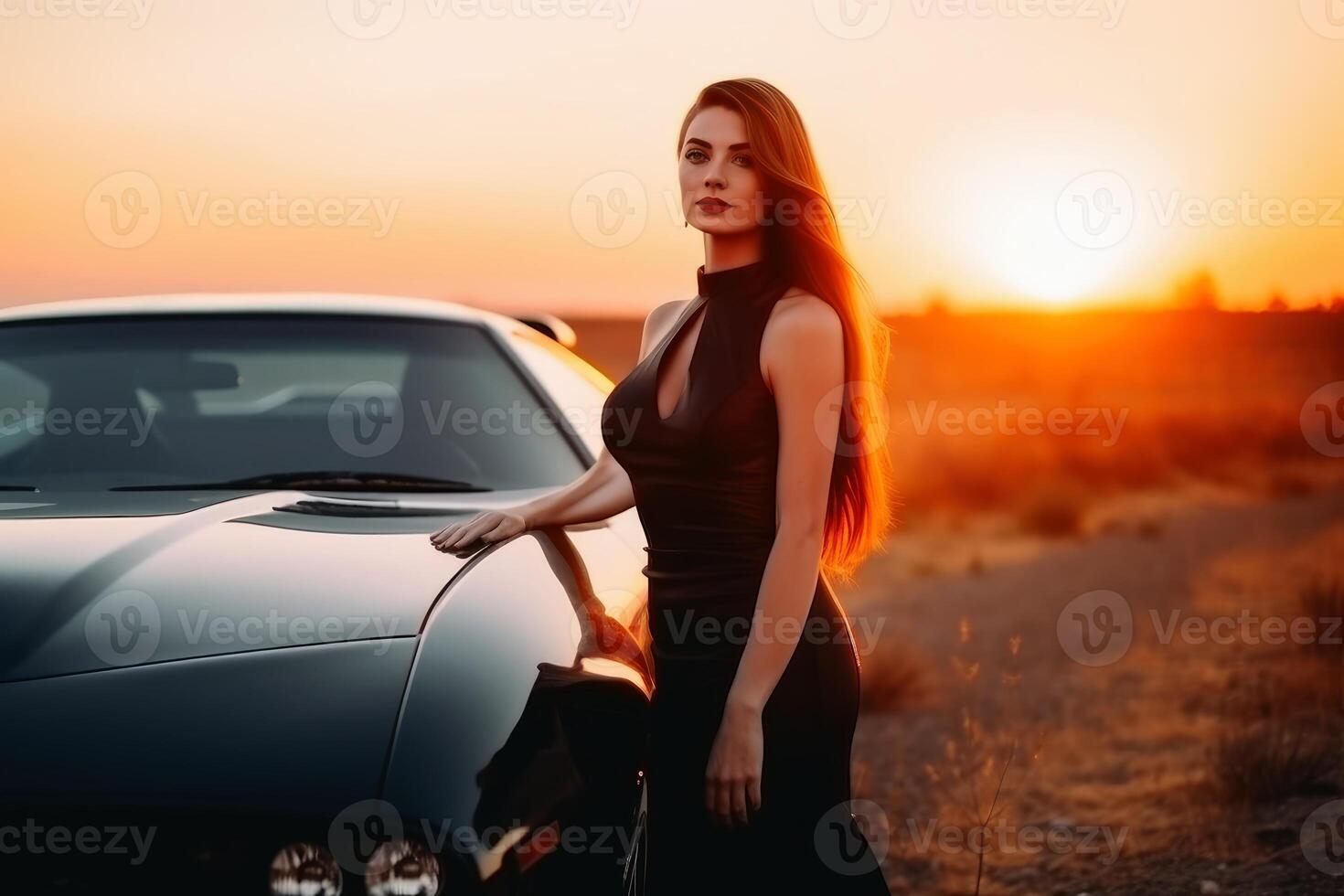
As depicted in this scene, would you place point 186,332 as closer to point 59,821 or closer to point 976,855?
point 59,821

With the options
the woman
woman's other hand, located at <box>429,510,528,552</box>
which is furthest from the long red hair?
woman's other hand, located at <box>429,510,528,552</box>

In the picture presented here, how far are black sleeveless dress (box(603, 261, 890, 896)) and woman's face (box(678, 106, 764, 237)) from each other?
14 centimetres

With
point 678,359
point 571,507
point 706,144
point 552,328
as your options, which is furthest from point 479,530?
point 552,328

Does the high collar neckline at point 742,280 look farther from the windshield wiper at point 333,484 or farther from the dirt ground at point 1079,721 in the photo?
the dirt ground at point 1079,721

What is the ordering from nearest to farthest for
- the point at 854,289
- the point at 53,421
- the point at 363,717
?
the point at 363,717 < the point at 854,289 < the point at 53,421

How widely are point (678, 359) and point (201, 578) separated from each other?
92cm

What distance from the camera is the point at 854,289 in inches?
92.9

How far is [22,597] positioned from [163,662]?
0.35m

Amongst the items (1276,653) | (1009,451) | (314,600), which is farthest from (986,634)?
(1009,451)

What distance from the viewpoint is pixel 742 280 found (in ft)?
7.76

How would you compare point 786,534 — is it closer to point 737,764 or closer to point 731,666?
point 731,666

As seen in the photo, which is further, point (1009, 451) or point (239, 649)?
point (1009, 451)

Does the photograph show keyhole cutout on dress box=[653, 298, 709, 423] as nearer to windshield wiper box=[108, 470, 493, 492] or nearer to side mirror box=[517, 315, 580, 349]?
windshield wiper box=[108, 470, 493, 492]

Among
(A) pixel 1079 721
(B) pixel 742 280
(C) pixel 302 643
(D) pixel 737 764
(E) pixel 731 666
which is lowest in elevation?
(A) pixel 1079 721
